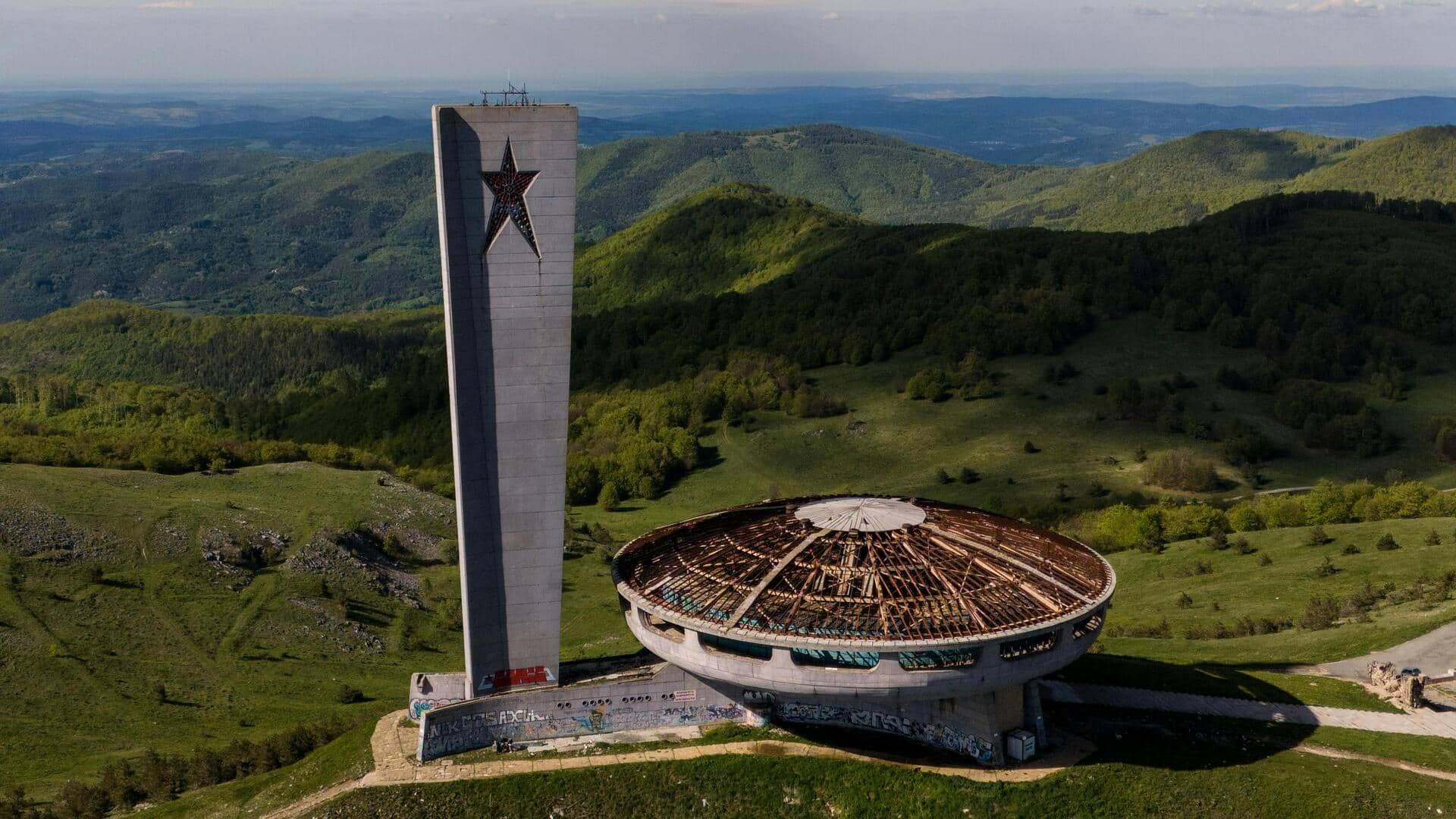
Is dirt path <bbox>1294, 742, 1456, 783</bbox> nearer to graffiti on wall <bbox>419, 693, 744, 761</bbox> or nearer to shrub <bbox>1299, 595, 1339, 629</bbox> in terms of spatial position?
shrub <bbox>1299, 595, 1339, 629</bbox>

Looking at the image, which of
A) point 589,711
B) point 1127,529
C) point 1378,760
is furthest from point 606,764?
point 1127,529

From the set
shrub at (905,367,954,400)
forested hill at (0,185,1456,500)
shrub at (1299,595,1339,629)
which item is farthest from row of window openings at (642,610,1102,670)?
shrub at (905,367,954,400)

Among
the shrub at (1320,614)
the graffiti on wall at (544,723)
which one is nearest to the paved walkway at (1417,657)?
the shrub at (1320,614)

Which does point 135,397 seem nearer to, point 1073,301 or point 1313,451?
point 1073,301

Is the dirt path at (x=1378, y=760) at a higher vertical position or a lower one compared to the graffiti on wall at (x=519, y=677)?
lower

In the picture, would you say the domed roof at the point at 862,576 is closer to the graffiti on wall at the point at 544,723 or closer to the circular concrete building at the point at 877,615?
the circular concrete building at the point at 877,615

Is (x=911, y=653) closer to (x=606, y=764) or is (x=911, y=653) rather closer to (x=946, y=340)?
(x=606, y=764)
